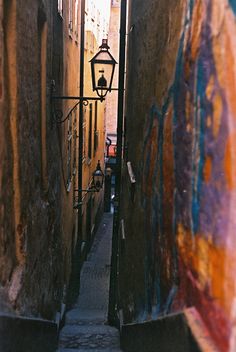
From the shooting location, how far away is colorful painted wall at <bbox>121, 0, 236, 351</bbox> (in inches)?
96.3

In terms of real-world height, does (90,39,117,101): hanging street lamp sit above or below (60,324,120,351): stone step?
above

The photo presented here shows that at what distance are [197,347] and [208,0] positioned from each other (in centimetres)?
194

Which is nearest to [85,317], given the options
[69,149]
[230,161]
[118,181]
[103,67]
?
[118,181]

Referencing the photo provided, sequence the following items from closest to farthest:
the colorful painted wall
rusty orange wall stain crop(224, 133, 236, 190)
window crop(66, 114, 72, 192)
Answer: rusty orange wall stain crop(224, 133, 236, 190) < the colorful painted wall < window crop(66, 114, 72, 192)

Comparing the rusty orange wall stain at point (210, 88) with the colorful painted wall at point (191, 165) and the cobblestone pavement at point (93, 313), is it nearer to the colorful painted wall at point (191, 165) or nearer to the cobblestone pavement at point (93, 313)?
the colorful painted wall at point (191, 165)

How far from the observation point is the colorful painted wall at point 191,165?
2.45m

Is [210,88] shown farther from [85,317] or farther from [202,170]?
[85,317]

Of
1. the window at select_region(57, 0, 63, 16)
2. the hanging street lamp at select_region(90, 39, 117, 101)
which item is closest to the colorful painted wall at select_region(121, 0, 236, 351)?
the hanging street lamp at select_region(90, 39, 117, 101)

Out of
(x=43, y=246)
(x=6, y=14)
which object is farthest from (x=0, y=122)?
(x=43, y=246)

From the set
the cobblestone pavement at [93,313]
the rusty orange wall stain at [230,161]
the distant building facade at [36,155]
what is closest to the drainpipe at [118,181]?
the cobblestone pavement at [93,313]

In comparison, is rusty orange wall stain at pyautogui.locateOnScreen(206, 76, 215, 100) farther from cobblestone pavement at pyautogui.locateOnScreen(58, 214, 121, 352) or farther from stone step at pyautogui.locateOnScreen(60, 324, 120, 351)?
stone step at pyautogui.locateOnScreen(60, 324, 120, 351)

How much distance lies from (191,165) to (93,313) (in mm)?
8720

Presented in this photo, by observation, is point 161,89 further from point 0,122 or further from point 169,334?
point 169,334

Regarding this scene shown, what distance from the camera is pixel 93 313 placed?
11281 mm
